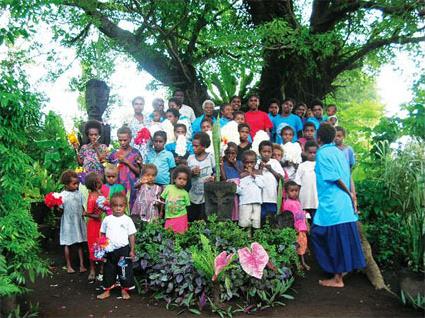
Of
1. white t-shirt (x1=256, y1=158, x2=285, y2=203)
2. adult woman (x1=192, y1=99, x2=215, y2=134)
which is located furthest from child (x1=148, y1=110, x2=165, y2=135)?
white t-shirt (x1=256, y1=158, x2=285, y2=203)

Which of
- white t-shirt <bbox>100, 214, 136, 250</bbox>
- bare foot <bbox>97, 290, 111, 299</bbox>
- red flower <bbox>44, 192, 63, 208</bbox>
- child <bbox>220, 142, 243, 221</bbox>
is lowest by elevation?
bare foot <bbox>97, 290, 111, 299</bbox>

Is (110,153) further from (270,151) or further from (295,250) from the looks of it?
(295,250)

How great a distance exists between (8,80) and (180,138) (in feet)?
10.0

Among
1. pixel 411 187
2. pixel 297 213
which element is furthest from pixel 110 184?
pixel 411 187

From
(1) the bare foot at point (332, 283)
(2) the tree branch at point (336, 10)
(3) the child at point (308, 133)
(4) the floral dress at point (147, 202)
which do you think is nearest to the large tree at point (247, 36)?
(2) the tree branch at point (336, 10)

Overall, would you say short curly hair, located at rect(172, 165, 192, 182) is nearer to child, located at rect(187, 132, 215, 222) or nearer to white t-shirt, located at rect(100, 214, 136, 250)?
child, located at rect(187, 132, 215, 222)

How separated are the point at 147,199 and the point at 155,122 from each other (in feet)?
5.33

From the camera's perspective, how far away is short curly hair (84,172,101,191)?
5.92 m

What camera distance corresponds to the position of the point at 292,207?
243 inches

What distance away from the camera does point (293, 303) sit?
16.3 feet

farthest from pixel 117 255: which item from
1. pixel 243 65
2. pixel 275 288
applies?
pixel 243 65

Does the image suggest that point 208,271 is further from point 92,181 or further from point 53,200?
point 53,200

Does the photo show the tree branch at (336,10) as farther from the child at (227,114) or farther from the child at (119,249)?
the child at (119,249)

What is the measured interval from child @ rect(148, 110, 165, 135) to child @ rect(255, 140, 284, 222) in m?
1.63
